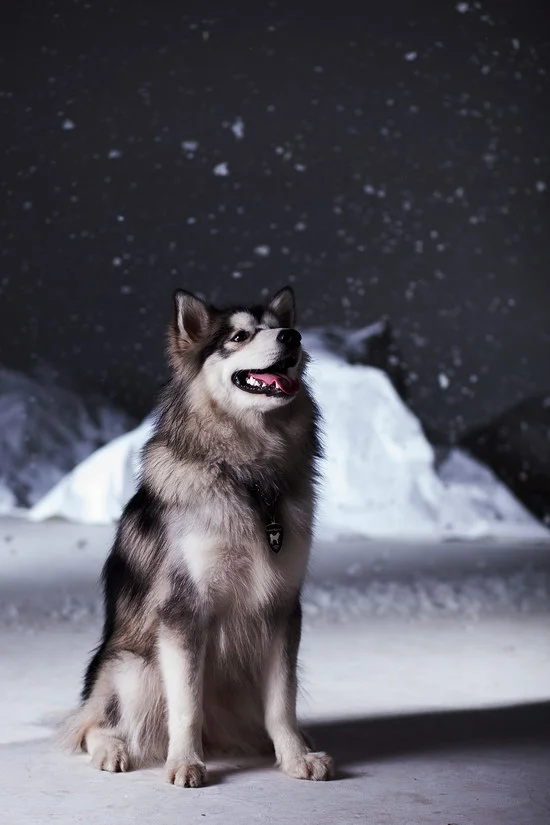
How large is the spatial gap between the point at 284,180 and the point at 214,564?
18.7 ft

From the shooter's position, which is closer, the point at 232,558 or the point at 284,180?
the point at 232,558

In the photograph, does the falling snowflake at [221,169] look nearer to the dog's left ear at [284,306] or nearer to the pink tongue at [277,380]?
the dog's left ear at [284,306]

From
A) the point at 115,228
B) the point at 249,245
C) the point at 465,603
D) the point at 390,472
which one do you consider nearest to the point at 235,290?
the point at 249,245

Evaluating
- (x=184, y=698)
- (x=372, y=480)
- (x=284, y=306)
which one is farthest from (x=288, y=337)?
(x=372, y=480)

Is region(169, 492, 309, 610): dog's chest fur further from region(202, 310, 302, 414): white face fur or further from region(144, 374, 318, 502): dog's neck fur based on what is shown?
region(202, 310, 302, 414): white face fur

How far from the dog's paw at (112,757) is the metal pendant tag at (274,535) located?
2.10ft

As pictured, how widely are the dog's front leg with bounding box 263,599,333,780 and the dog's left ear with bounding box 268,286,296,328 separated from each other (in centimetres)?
75

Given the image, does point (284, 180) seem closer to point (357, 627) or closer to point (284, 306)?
point (357, 627)

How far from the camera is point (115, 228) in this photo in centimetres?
797

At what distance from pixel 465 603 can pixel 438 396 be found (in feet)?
9.60

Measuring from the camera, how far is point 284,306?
3.07 m

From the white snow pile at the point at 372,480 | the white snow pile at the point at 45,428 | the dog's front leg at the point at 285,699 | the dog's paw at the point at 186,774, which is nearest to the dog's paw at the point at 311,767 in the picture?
the dog's front leg at the point at 285,699

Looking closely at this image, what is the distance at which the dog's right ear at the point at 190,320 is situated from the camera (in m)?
2.96

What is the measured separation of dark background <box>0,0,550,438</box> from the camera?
26.0 feet
